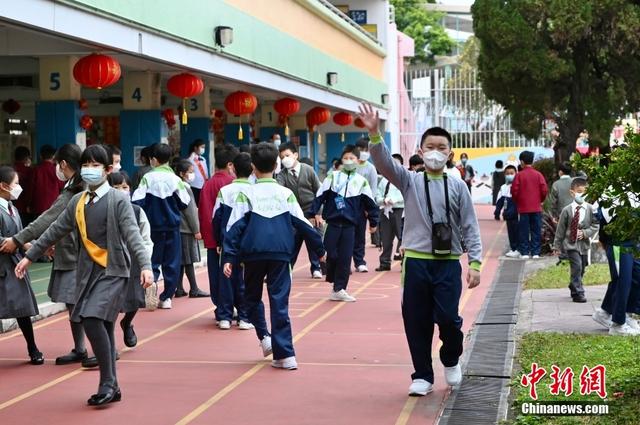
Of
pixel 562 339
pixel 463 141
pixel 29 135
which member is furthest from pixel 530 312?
pixel 463 141

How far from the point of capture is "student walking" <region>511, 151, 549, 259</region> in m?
19.5

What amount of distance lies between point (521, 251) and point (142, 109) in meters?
7.17

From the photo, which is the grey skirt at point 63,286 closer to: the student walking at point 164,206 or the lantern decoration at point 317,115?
the student walking at point 164,206

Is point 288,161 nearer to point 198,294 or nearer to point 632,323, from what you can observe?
point 198,294

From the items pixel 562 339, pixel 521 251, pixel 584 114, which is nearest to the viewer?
pixel 562 339

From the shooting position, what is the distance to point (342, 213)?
14.2m

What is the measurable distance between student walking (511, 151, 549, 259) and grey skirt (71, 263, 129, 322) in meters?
12.4

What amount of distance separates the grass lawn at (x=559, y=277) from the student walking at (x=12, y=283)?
24.7ft

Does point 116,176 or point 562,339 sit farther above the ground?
point 116,176

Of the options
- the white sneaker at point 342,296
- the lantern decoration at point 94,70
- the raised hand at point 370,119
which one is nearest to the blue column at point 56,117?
the lantern decoration at point 94,70

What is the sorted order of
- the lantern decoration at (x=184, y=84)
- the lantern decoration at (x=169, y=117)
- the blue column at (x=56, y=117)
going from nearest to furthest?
1. the blue column at (x=56, y=117)
2. the lantern decoration at (x=184, y=84)
3. the lantern decoration at (x=169, y=117)

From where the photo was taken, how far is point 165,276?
519 inches

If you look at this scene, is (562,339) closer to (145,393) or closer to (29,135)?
(145,393)

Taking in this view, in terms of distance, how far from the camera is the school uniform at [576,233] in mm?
12922
